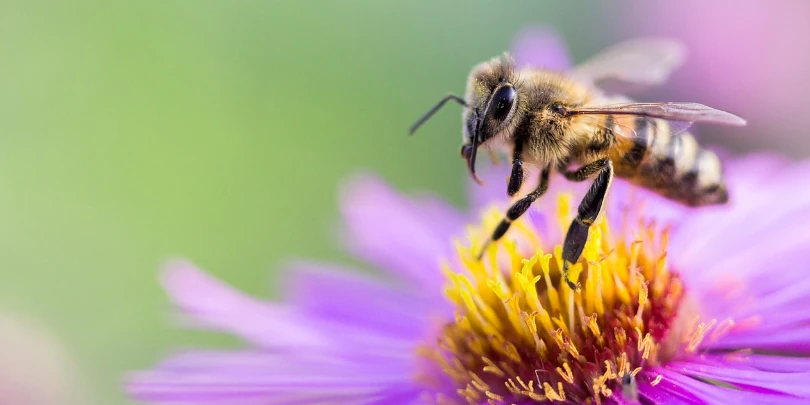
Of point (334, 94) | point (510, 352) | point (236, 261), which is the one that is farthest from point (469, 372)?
point (334, 94)

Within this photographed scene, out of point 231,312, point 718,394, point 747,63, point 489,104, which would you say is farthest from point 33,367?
point 747,63

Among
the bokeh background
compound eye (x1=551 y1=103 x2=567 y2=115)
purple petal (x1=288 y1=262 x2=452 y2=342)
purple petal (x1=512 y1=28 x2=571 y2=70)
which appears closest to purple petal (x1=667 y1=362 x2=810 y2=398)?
compound eye (x1=551 y1=103 x2=567 y2=115)

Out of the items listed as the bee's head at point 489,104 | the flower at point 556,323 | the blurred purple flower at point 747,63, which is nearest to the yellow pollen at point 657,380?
the flower at point 556,323

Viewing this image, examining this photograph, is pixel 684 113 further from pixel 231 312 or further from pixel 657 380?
pixel 231 312

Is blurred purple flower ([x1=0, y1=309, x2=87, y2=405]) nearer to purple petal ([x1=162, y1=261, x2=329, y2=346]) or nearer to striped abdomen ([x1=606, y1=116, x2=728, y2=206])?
purple petal ([x1=162, y1=261, x2=329, y2=346])

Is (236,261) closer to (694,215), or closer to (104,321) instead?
(104,321)

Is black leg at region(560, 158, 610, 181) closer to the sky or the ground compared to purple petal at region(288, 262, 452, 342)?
closer to the ground
